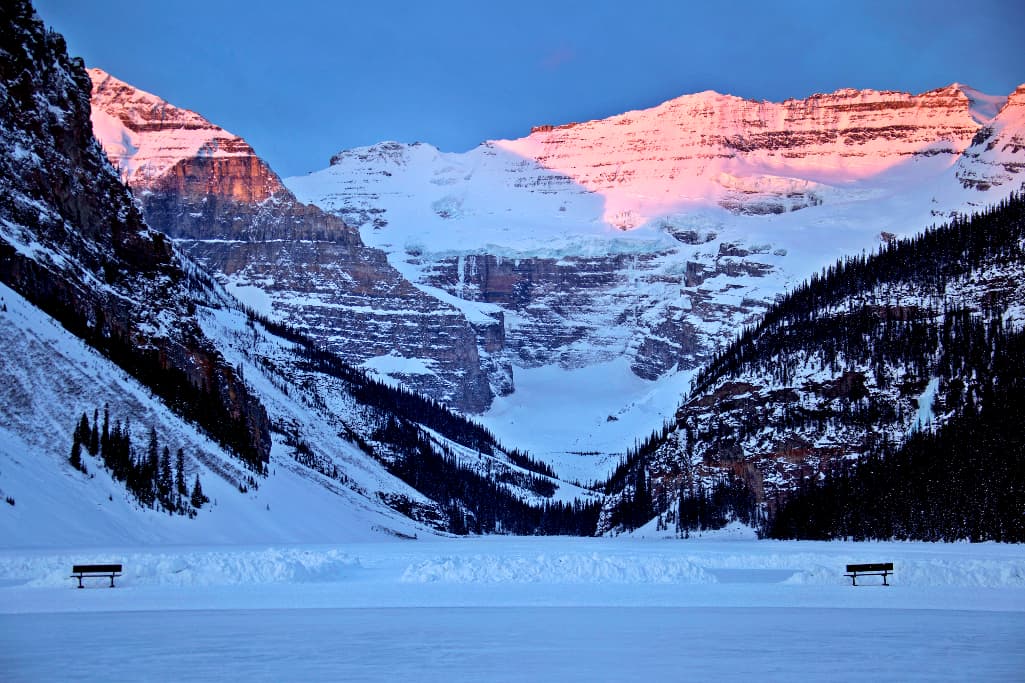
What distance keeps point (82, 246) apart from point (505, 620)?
99.8 metres

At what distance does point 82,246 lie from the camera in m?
125

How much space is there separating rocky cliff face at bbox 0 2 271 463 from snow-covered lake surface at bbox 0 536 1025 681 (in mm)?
60569

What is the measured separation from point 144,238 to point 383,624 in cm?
11286

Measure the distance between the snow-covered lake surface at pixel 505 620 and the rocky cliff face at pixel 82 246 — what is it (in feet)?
199

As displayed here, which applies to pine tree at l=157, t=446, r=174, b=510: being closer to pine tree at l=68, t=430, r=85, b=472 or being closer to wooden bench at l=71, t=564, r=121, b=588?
pine tree at l=68, t=430, r=85, b=472

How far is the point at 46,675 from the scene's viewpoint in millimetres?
26422

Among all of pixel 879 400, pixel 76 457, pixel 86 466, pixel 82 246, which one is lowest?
pixel 86 466

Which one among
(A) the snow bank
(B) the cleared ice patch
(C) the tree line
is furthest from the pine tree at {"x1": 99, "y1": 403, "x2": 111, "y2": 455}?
(B) the cleared ice patch

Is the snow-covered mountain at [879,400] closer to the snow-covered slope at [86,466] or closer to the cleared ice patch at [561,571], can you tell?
the snow-covered slope at [86,466]

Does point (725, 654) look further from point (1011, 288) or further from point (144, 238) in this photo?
point (1011, 288)

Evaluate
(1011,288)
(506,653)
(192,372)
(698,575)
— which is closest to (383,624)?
(506,653)

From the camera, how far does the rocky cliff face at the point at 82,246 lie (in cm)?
11400

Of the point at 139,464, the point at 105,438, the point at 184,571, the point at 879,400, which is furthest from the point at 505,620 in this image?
the point at 879,400

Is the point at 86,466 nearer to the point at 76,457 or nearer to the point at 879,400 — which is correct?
the point at 76,457
